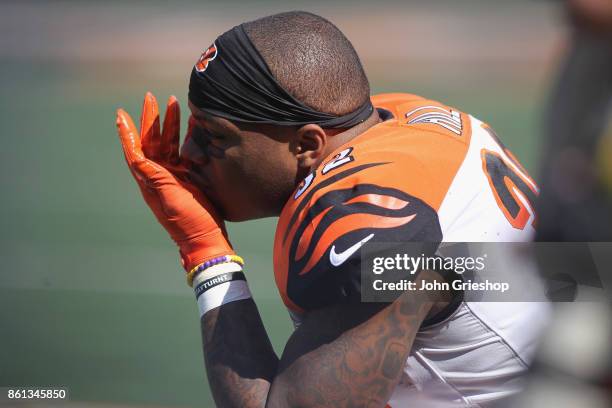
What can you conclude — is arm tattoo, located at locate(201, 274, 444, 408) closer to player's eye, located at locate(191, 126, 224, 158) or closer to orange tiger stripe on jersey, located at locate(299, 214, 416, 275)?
orange tiger stripe on jersey, located at locate(299, 214, 416, 275)

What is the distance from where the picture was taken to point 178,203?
8.36ft

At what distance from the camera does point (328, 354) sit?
6.85 ft

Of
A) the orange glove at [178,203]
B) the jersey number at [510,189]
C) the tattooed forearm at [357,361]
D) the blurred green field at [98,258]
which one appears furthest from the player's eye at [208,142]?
the blurred green field at [98,258]

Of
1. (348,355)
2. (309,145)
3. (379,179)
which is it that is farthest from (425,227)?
(309,145)

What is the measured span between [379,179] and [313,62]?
0.48m

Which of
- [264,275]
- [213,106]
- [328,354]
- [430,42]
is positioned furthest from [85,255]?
[430,42]

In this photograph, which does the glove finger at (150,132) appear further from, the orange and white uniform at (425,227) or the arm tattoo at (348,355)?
the arm tattoo at (348,355)

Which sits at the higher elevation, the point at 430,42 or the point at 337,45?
the point at 337,45

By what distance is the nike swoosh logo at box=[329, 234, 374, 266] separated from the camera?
6.76 feet

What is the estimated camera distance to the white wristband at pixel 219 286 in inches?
97.6

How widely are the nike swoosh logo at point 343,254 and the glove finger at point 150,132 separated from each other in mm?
851

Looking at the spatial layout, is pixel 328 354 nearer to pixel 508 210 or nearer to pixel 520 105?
pixel 508 210

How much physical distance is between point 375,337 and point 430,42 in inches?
400

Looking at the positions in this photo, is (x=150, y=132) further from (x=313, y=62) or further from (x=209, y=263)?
(x=313, y=62)
